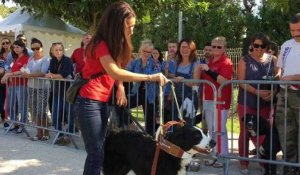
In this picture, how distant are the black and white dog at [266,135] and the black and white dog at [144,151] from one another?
1.81 metres

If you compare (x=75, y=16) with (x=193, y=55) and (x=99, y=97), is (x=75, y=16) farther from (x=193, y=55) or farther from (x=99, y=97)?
(x=99, y=97)

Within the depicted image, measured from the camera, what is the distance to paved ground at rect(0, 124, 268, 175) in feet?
19.8

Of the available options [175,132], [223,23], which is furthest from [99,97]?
[223,23]

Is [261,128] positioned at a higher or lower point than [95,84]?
lower

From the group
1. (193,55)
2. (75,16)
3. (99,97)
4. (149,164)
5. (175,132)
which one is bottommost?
(149,164)

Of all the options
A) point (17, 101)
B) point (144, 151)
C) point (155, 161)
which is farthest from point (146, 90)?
point (17, 101)

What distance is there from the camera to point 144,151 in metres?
4.32

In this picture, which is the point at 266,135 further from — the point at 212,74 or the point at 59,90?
the point at 59,90

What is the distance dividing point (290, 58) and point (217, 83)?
1.10 m

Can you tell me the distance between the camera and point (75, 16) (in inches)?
458

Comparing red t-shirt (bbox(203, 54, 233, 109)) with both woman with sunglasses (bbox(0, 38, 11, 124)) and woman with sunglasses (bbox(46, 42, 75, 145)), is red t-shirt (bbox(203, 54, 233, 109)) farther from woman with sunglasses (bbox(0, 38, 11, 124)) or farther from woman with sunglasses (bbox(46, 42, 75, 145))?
woman with sunglasses (bbox(0, 38, 11, 124))

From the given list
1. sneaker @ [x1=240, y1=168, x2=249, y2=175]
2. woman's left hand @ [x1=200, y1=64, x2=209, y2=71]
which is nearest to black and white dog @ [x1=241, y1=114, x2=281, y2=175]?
sneaker @ [x1=240, y1=168, x2=249, y2=175]

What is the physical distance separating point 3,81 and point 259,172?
18.4 feet

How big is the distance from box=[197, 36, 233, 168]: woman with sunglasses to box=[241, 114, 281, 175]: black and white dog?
1.18 feet
